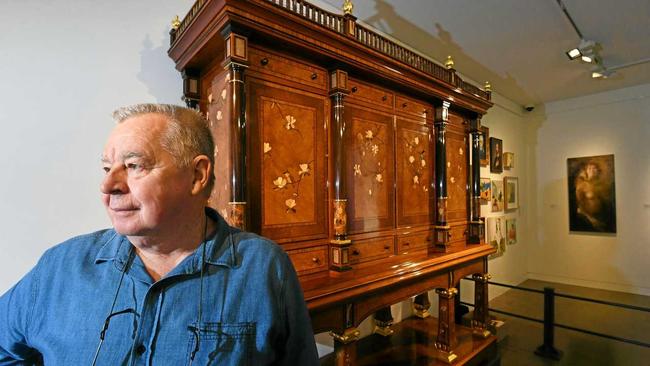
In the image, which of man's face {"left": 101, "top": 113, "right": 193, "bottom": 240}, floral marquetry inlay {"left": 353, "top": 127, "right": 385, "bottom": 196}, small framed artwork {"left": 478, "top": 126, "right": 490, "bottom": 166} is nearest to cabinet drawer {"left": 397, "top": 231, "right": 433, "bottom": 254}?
floral marquetry inlay {"left": 353, "top": 127, "right": 385, "bottom": 196}

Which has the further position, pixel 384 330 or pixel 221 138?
pixel 384 330

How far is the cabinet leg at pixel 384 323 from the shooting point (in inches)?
136

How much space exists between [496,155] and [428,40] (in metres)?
2.68

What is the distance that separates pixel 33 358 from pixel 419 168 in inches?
113

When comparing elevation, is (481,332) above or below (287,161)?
below

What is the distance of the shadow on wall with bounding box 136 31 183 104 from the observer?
84.5 inches

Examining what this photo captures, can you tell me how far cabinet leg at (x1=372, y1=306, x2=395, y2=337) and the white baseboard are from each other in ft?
16.1

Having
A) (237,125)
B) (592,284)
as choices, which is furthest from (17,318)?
(592,284)

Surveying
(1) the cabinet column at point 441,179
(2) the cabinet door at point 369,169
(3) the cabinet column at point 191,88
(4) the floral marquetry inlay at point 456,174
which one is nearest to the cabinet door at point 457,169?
(4) the floral marquetry inlay at point 456,174

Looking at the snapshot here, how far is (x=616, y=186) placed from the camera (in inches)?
231

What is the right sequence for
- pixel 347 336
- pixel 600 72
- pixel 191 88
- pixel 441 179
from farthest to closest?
pixel 600 72
pixel 441 179
pixel 191 88
pixel 347 336

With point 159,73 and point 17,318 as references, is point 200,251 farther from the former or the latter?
point 159,73

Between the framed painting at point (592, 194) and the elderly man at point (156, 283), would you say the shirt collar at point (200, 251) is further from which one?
the framed painting at point (592, 194)

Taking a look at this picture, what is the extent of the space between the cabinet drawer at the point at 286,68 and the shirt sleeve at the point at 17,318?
1458 millimetres
